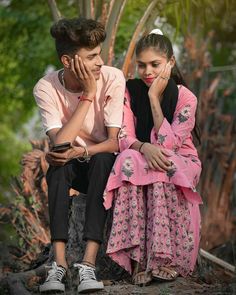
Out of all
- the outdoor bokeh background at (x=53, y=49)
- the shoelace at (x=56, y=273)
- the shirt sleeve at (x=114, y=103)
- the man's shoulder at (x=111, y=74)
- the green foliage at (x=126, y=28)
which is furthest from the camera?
the green foliage at (x=126, y=28)

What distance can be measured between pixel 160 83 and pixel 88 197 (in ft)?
2.71

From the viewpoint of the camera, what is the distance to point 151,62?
5094mm

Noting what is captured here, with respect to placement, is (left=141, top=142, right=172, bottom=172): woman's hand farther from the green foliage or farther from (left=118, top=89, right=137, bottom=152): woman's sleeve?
the green foliage

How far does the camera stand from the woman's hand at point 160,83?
5.01 metres

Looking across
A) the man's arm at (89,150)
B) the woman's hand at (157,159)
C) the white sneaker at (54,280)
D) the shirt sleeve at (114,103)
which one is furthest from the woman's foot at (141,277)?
the shirt sleeve at (114,103)

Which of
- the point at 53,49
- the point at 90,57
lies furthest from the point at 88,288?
the point at 53,49

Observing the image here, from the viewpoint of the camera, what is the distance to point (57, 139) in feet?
16.1

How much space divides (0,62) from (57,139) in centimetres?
703

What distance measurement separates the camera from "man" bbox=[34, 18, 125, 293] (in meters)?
4.71

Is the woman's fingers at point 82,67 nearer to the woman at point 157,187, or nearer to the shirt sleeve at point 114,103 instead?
the shirt sleeve at point 114,103

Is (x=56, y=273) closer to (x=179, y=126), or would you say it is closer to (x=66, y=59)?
(x=179, y=126)

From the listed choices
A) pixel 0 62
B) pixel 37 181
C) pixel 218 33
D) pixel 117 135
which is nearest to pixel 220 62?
pixel 218 33

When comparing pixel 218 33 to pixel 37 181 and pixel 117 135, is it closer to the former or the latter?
pixel 37 181

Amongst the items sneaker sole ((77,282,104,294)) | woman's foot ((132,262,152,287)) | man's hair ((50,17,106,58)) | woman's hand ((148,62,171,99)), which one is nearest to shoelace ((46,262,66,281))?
sneaker sole ((77,282,104,294))
